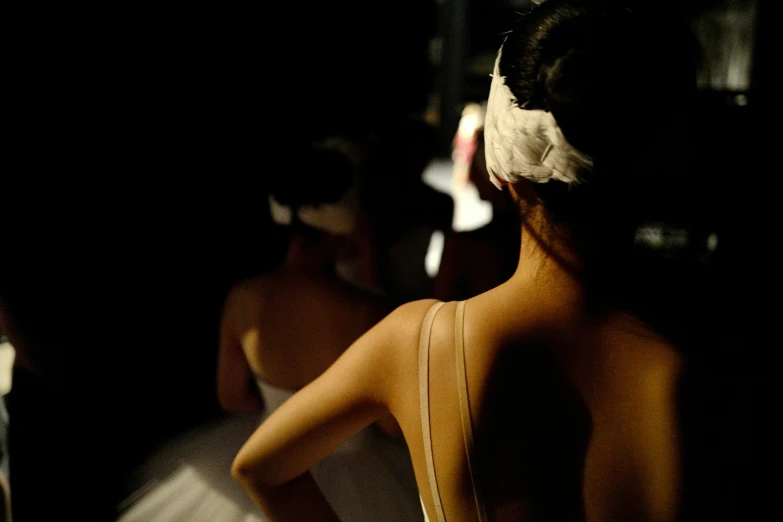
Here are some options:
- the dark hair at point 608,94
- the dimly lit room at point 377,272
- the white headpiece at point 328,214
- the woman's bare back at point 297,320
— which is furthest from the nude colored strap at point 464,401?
the white headpiece at point 328,214

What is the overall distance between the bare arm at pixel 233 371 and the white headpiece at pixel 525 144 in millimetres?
806

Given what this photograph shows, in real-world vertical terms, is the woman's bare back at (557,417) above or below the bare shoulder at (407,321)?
below

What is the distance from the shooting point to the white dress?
3.56 ft

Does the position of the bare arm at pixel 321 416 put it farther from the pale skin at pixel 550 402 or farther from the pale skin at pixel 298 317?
the pale skin at pixel 298 317

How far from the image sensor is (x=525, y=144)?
1.74 ft

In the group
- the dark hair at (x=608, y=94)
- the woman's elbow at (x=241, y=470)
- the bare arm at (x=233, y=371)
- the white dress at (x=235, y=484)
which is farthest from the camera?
the bare arm at (x=233, y=371)

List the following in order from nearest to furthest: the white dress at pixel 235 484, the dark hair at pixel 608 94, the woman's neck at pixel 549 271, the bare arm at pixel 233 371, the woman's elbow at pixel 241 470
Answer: the dark hair at pixel 608 94
the woman's neck at pixel 549 271
the woman's elbow at pixel 241 470
the white dress at pixel 235 484
the bare arm at pixel 233 371

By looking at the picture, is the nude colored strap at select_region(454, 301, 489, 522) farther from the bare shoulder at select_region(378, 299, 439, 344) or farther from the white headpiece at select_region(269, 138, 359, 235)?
the white headpiece at select_region(269, 138, 359, 235)

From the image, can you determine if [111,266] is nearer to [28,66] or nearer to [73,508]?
[28,66]

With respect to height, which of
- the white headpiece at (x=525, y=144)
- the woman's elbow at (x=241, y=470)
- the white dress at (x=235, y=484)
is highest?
the white headpiece at (x=525, y=144)

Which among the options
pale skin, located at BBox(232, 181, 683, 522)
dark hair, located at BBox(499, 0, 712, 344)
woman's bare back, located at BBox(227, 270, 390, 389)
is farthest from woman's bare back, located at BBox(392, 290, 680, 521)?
woman's bare back, located at BBox(227, 270, 390, 389)

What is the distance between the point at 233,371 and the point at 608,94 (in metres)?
1.06

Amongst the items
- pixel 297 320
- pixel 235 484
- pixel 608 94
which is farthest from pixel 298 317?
pixel 608 94

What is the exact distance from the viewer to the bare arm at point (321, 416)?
64cm
